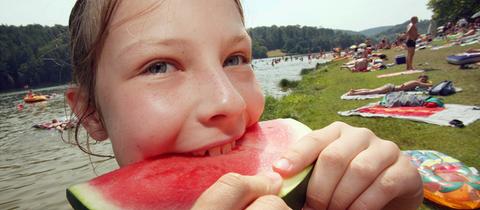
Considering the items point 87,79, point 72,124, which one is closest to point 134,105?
point 87,79

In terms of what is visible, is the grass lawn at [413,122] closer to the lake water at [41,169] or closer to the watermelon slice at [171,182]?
the watermelon slice at [171,182]

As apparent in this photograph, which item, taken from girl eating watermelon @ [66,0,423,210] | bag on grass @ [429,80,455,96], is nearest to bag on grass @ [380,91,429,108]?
bag on grass @ [429,80,455,96]

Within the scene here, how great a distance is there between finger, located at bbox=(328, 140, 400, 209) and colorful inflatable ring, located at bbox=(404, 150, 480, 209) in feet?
12.6

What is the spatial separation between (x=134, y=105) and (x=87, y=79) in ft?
2.03

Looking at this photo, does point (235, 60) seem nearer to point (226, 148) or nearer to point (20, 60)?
point (226, 148)

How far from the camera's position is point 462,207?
3.97 meters

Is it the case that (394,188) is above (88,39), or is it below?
below

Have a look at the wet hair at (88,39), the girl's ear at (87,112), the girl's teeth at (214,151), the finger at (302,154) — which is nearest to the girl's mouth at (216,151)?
the girl's teeth at (214,151)

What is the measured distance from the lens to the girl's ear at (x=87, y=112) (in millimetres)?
1914

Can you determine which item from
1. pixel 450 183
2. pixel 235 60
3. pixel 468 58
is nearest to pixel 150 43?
pixel 235 60

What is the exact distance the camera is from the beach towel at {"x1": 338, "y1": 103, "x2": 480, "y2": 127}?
7075mm

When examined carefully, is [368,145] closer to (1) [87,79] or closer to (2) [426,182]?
(1) [87,79]

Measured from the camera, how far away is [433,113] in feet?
26.0

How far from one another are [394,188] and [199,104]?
0.84 meters
